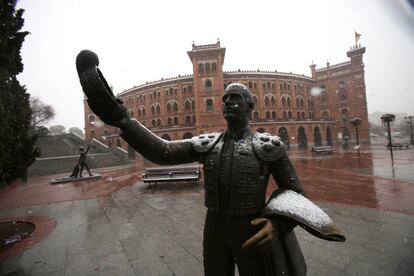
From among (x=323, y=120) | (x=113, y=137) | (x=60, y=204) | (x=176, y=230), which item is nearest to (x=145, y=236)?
(x=176, y=230)

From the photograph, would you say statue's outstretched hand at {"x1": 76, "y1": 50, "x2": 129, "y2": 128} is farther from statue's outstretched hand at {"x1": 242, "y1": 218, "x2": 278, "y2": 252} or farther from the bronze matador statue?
statue's outstretched hand at {"x1": 242, "y1": 218, "x2": 278, "y2": 252}

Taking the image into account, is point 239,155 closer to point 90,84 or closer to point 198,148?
point 198,148

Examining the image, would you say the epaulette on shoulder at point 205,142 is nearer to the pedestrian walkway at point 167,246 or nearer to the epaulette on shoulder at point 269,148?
the epaulette on shoulder at point 269,148

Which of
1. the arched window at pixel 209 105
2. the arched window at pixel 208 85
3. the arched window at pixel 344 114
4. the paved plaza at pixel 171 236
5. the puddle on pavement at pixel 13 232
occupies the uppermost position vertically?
the arched window at pixel 208 85

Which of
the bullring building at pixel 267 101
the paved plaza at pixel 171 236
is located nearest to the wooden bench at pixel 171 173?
the paved plaza at pixel 171 236

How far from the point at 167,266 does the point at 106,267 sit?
3.29ft

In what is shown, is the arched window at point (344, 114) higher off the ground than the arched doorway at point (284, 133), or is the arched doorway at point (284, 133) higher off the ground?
the arched window at point (344, 114)

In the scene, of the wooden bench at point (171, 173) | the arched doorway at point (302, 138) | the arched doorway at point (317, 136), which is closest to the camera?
the wooden bench at point (171, 173)

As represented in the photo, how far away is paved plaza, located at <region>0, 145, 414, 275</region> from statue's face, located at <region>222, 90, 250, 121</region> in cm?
259

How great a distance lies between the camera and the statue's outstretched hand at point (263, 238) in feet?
4.35

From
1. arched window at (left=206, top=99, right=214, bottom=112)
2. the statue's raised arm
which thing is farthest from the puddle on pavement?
arched window at (left=206, top=99, right=214, bottom=112)

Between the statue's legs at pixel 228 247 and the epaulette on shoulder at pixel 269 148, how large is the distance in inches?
19.5

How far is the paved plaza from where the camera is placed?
130 inches

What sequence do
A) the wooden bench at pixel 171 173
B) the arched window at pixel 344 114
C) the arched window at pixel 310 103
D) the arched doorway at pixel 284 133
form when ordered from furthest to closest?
1. the arched window at pixel 310 103
2. the arched window at pixel 344 114
3. the arched doorway at pixel 284 133
4. the wooden bench at pixel 171 173
